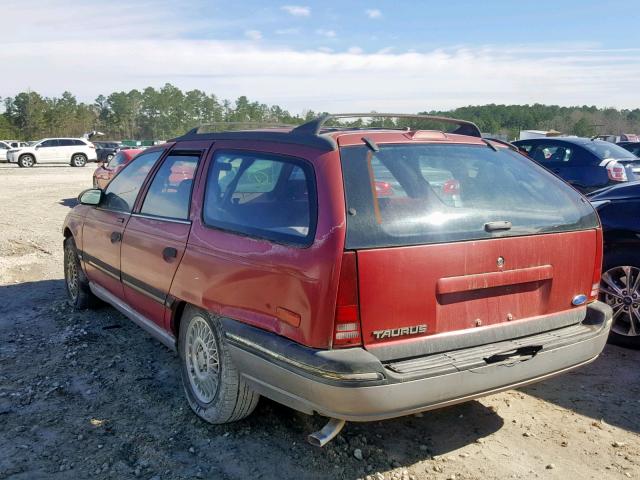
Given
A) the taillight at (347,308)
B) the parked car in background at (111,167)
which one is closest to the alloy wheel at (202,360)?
the taillight at (347,308)

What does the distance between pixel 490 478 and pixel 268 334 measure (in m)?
1.35

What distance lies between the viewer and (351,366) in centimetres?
258

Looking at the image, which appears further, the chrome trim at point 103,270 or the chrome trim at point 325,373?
the chrome trim at point 103,270

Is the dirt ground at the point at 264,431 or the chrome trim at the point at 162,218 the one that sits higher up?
the chrome trim at the point at 162,218

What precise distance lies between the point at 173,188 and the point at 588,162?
28.7 ft

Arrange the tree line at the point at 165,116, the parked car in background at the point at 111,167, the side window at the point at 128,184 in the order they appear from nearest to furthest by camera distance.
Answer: the side window at the point at 128,184, the parked car in background at the point at 111,167, the tree line at the point at 165,116

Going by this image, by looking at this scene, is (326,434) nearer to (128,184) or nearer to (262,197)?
(262,197)

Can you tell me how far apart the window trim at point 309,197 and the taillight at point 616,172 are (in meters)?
8.63

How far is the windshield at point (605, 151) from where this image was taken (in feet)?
34.6

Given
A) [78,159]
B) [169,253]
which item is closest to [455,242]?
[169,253]

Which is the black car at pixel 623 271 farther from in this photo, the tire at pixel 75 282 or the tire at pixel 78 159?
the tire at pixel 78 159

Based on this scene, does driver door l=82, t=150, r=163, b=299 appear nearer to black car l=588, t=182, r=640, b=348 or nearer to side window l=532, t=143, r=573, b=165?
black car l=588, t=182, r=640, b=348

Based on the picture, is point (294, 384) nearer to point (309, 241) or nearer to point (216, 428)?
point (309, 241)

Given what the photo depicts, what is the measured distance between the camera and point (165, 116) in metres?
107
